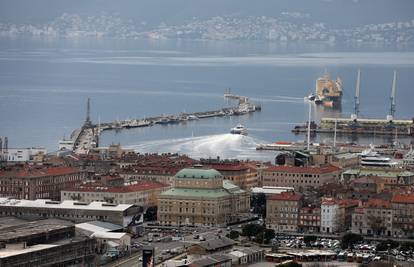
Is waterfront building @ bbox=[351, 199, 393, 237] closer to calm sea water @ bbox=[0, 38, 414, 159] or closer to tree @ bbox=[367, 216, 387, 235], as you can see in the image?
tree @ bbox=[367, 216, 387, 235]

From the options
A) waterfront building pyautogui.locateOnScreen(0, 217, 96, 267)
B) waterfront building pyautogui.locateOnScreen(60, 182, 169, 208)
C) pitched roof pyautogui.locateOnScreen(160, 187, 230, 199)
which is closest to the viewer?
waterfront building pyautogui.locateOnScreen(0, 217, 96, 267)

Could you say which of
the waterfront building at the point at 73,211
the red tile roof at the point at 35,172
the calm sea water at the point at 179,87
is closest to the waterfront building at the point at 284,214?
the waterfront building at the point at 73,211

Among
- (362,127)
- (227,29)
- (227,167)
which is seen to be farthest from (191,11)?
(227,167)

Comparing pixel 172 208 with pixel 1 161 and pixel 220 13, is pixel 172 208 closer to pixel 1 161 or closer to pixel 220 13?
pixel 1 161

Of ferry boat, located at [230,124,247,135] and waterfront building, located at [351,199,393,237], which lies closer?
waterfront building, located at [351,199,393,237]

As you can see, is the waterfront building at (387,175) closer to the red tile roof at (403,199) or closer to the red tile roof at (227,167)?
the red tile roof at (227,167)

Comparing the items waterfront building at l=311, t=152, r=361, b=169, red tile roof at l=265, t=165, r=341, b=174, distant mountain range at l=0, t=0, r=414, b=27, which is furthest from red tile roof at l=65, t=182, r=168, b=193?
distant mountain range at l=0, t=0, r=414, b=27

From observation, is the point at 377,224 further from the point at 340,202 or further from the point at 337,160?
the point at 337,160
